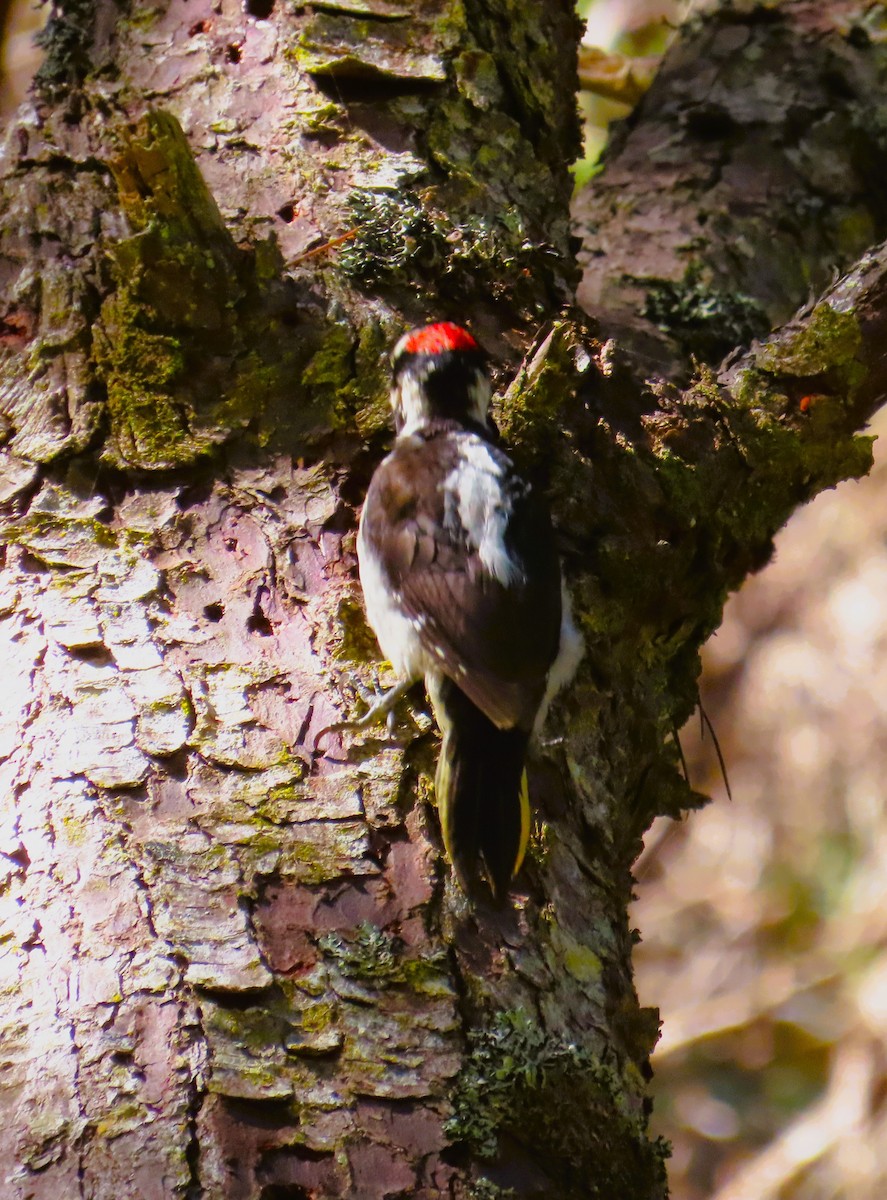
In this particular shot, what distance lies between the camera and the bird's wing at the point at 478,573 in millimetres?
2576

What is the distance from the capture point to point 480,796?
7.43 feet

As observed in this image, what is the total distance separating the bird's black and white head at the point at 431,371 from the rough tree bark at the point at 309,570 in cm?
6

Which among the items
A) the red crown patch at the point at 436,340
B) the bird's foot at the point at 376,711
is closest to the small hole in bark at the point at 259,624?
the bird's foot at the point at 376,711

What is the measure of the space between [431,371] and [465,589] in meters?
0.48

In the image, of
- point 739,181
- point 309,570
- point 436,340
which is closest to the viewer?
point 309,570

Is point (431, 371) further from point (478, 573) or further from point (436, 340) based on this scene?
point (478, 573)

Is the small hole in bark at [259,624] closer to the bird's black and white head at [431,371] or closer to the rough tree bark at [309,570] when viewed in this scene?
the rough tree bark at [309,570]

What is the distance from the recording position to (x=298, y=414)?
2670 mm

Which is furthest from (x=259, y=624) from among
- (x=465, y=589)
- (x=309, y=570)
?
(x=465, y=589)

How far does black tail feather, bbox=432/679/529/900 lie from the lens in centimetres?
218

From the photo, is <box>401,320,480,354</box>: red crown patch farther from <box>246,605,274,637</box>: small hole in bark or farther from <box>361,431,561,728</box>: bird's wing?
<box>246,605,274,637</box>: small hole in bark

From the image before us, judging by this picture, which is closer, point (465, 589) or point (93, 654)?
point (93, 654)

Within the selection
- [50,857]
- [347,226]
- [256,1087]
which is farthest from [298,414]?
[256,1087]

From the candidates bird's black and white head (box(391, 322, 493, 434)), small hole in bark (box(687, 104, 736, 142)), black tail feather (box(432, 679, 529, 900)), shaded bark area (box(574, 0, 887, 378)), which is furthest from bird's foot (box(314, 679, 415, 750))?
small hole in bark (box(687, 104, 736, 142))
